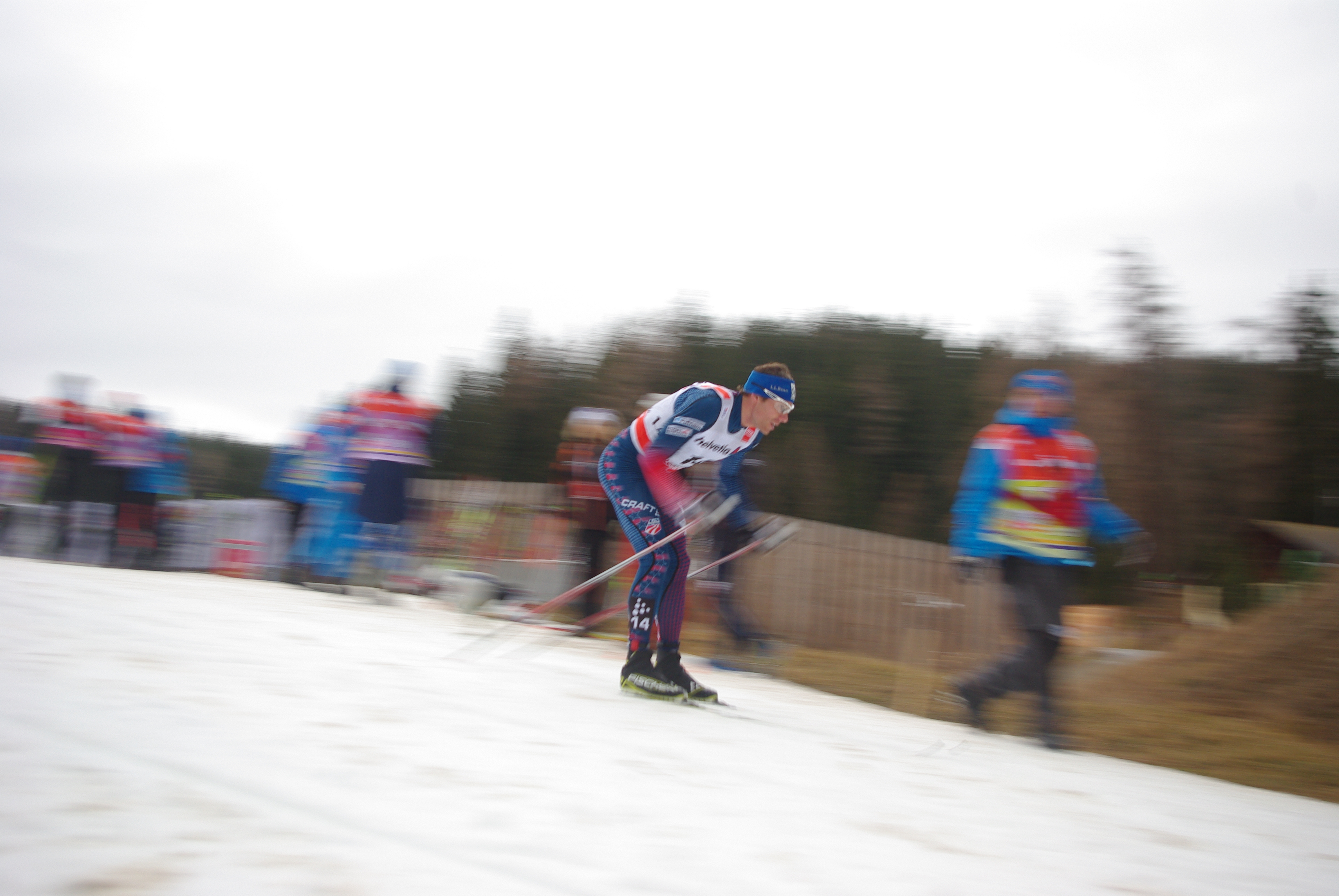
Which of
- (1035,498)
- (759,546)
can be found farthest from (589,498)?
(1035,498)

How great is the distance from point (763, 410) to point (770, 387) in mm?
113

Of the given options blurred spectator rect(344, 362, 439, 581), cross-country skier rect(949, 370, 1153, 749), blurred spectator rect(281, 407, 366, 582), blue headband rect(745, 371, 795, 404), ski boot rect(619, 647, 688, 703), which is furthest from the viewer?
blurred spectator rect(281, 407, 366, 582)

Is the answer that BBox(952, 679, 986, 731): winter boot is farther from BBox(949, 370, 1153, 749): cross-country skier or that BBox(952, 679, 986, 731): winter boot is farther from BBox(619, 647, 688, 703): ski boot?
BBox(619, 647, 688, 703): ski boot

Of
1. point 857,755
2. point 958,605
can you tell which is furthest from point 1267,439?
point 857,755

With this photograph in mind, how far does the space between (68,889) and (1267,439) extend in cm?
1451

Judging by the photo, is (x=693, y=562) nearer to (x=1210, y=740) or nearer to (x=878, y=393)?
(x=1210, y=740)

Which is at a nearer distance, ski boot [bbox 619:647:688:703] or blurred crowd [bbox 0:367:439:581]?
ski boot [bbox 619:647:688:703]

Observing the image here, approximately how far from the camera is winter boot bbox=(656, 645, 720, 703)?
13.6 ft

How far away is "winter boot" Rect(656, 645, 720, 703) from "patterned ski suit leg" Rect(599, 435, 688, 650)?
0.06 meters

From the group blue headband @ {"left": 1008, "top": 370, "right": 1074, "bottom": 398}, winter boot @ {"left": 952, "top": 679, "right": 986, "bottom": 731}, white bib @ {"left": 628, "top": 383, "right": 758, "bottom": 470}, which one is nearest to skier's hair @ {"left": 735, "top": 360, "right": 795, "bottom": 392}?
white bib @ {"left": 628, "top": 383, "right": 758, "bottom": 470}

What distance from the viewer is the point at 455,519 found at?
11883 millimetres

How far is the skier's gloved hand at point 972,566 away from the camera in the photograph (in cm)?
463

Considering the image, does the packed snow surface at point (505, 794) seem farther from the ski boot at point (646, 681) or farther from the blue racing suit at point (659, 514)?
the blue racing suit at point (659, 514)

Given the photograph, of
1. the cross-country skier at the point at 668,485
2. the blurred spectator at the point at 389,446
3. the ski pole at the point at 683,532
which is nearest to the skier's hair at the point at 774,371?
the cross-country skier at the point at 668,485
